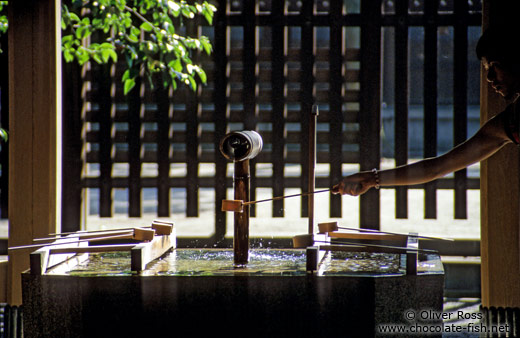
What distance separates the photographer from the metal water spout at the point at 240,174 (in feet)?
8.87

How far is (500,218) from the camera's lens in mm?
3146

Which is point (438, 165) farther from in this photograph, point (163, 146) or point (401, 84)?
point (163, 146)

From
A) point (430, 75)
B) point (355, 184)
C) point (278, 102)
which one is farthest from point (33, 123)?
point (430, 75)

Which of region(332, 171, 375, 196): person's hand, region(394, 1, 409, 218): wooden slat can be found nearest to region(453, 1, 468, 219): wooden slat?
region(394, 1, 409, 218): wooden slat

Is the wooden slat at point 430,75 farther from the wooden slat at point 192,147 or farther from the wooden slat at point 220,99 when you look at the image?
the wooden slat at point 192,147

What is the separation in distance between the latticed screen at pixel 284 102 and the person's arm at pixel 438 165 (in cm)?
255

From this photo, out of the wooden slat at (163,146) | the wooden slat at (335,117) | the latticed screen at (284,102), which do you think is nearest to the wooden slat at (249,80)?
the latticed screen at (284,102)

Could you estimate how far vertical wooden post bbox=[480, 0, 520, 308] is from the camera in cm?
312

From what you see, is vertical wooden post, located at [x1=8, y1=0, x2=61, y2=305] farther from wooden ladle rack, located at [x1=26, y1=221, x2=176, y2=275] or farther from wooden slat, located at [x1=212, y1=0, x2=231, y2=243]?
wooden slat, located at [x1=212, y1=0, x2=231, y2=243]

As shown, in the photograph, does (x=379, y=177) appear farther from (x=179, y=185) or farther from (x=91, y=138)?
(x=91, y=138)

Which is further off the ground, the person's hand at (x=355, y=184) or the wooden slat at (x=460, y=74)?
the wooden slat at (x=460, y=74)

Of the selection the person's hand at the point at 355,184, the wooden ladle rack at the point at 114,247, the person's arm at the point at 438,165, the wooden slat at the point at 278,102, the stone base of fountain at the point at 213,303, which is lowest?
the stone base of fountain at the point at 213,303

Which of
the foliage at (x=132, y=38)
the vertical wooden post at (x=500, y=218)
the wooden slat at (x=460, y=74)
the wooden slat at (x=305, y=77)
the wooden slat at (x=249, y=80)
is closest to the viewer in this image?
the vertical wooden post at (x=500, y=218)

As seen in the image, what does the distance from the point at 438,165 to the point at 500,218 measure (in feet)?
2.37
